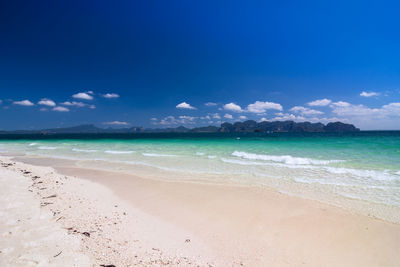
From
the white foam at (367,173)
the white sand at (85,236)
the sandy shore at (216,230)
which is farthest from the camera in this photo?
the white foam at (367,173)

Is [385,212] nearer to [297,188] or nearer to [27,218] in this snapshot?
[297,188]

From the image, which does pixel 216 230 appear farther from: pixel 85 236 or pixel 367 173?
pixel 367 173

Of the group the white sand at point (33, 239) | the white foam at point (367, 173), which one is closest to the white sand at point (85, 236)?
the white sand at point (33, 239)

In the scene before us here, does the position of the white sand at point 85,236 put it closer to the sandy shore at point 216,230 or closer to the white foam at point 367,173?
the sandy shore at point 216,230

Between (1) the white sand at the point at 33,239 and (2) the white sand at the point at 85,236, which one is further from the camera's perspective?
(2) the white sand at the point at 85,236

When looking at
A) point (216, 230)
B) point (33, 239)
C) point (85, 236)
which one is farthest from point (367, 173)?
point (33, 239)

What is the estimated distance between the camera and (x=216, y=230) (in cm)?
432

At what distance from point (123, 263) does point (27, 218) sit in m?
3.03

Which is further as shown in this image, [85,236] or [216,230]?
[216,230]

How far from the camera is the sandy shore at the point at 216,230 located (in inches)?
129

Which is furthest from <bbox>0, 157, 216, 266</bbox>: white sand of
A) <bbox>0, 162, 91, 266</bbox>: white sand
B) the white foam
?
the white foam

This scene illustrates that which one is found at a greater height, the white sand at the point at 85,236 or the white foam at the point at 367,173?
the white sand at the point at 85,236

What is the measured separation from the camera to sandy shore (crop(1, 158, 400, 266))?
328 centimetres

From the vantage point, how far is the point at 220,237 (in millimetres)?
4000
